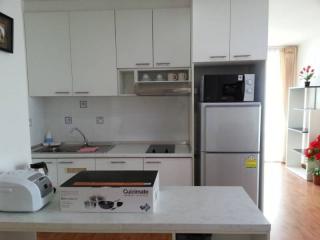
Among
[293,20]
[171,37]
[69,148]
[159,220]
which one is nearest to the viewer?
[159,220]

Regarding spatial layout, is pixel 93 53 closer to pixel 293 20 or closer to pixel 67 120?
pixel 67 120

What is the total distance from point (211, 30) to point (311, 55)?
3.25m

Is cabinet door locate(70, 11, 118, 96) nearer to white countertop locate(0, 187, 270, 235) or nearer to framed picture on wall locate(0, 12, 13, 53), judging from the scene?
framed picture on wall locate(0, 12, 13, 53)

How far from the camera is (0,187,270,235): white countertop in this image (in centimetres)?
95

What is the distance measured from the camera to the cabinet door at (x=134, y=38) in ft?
8.97

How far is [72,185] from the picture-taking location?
3.51ft

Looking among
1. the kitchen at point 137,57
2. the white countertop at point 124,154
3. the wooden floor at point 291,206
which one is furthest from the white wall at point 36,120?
the wooden floor at point 291,206

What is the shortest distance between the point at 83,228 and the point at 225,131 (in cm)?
187

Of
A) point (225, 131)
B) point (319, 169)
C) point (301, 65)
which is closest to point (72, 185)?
point (225, 131)

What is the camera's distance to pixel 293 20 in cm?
359

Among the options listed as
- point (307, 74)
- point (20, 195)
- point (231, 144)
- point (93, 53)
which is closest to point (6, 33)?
point (20, 195)

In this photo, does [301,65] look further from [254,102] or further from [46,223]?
[46,223]

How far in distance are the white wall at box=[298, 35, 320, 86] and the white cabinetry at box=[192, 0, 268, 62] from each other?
274 cm

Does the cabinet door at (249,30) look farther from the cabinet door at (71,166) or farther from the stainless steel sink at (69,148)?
the cabinet door at (71,166)
